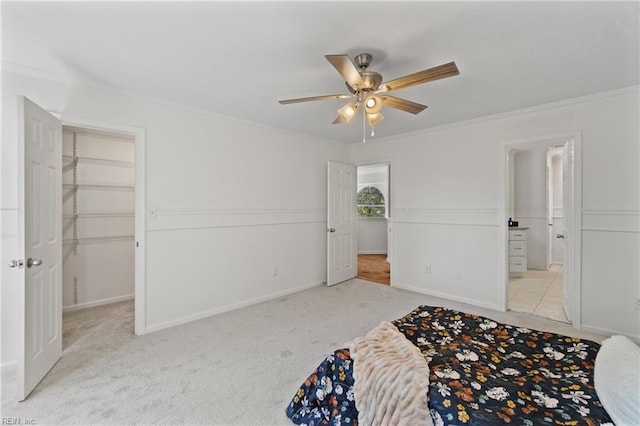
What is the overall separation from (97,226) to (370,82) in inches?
153

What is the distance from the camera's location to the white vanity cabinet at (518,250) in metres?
5.10

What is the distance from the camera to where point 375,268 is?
6020mm

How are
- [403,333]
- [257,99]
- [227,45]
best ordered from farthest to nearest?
[257,99]
[227,45]
[403,333]

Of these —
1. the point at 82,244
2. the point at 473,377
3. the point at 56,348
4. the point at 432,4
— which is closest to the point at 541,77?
the point at 432,4

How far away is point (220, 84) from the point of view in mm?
2617

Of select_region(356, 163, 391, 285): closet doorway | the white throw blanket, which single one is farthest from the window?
the white throw blanket

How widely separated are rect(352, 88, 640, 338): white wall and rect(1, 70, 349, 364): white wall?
5.05ft

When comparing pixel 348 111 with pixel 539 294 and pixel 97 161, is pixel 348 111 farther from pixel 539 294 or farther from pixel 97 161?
pixel 539 294

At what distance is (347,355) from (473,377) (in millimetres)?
614

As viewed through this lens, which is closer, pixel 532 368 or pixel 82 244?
pixel 532 368

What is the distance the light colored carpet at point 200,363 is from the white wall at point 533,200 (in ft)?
10.3

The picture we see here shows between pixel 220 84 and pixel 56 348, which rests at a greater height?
pixel 220 84

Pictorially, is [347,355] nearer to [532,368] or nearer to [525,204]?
[532,368]

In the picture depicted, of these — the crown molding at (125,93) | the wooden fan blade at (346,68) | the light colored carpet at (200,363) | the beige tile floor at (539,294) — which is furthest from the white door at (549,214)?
→ the wooden fan blade at (346,68)
